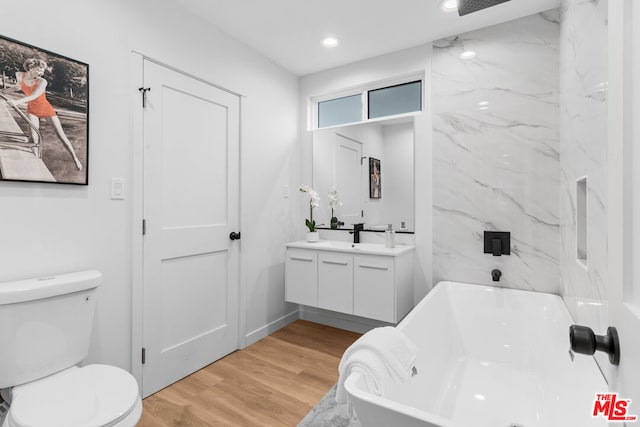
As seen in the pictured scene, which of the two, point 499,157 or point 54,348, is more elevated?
point 499,157

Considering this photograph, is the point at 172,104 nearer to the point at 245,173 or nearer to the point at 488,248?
the point at 245,173

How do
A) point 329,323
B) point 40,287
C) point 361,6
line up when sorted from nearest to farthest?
1. point 40,287
2. point 361,6
3. point 329,323

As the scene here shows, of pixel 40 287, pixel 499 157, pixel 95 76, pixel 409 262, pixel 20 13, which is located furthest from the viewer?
pixel 409 262

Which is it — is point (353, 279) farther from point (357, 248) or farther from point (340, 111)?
point (340, 111)

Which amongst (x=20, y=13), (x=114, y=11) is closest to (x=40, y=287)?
(x=20, y=13)

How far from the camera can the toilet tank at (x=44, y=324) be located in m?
1.39

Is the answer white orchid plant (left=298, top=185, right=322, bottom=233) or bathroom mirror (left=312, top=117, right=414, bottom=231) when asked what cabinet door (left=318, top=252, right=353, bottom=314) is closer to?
white orchid plant (left=298, top=185, right=322, bottom=233)

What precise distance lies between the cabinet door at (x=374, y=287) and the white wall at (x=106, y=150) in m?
0.94

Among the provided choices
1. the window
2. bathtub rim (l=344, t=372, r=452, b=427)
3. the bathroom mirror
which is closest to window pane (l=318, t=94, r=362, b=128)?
the window

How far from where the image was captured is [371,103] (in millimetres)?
3201

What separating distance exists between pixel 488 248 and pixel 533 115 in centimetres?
104

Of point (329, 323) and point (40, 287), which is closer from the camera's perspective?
point (40, 287)

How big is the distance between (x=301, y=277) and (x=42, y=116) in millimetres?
2110

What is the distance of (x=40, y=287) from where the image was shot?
146cm
